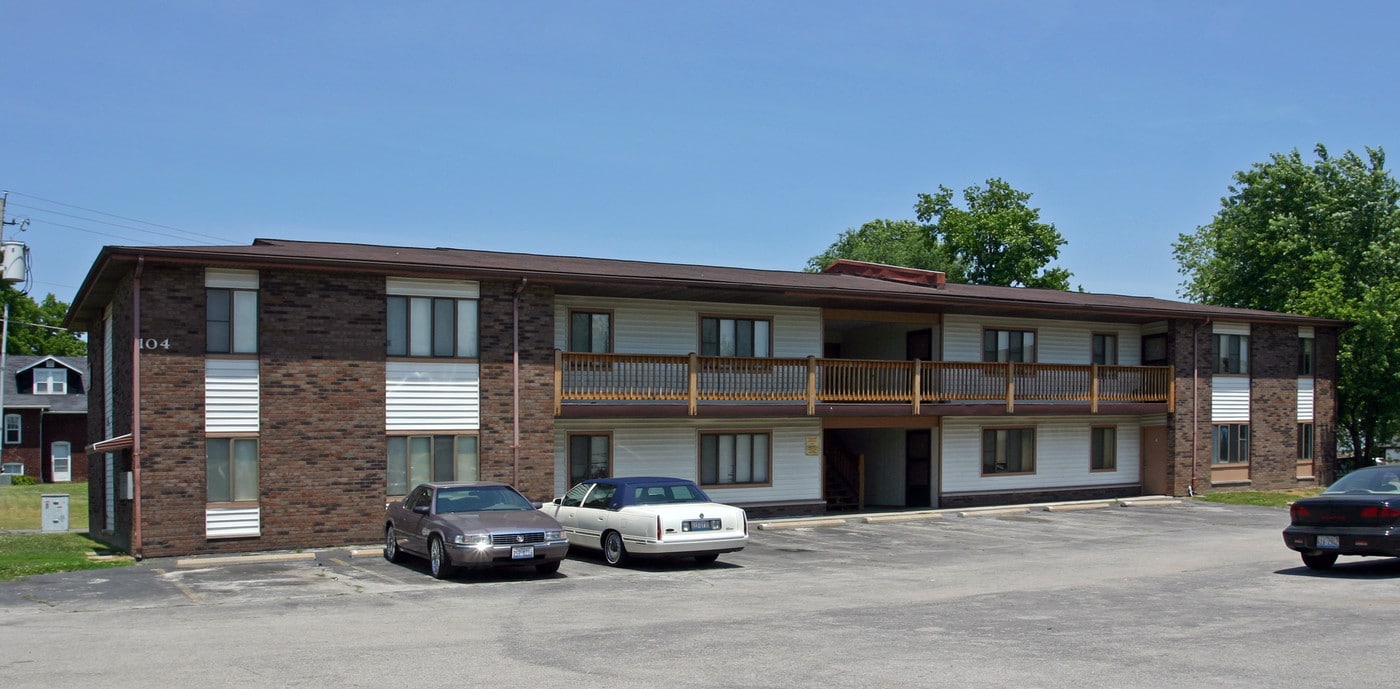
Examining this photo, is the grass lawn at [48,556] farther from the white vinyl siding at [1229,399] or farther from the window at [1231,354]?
the window at [1231,354]

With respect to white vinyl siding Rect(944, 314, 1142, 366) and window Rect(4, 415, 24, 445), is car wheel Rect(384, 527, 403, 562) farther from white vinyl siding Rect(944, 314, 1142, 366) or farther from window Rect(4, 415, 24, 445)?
window Rect(4, 415, 24, 445)

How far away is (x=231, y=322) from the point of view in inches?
846

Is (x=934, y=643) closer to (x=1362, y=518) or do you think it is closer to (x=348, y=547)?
(x=1362, y=518)

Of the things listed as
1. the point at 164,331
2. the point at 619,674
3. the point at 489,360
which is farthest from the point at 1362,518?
the point at 164,331

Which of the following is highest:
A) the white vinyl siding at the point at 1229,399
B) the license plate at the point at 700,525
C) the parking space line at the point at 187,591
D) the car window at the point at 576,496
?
the white vinyl siding at the point at 1229,399

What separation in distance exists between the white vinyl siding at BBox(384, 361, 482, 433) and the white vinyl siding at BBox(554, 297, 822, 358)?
2648 mm

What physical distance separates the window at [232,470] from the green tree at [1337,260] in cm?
3276

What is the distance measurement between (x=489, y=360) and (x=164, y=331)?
19.4ft

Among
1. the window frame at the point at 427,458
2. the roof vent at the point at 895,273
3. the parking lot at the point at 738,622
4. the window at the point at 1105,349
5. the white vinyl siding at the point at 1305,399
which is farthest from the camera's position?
the white vinyl siding at the point at 1305,399

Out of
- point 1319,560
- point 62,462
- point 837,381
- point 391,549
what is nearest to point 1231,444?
point 837,381

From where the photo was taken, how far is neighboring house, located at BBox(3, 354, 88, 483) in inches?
2445

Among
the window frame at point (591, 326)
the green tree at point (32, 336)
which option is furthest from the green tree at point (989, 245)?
the green tree at point (32, 336)

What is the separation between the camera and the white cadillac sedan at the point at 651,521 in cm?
1850

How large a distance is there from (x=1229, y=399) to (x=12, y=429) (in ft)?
190
